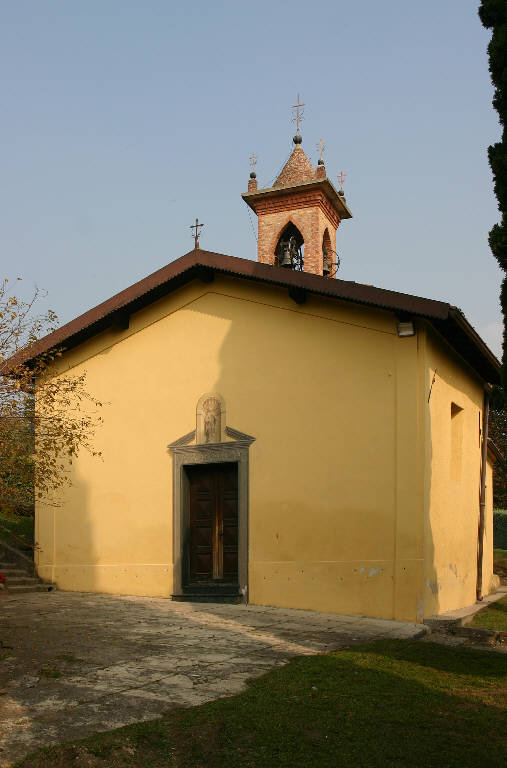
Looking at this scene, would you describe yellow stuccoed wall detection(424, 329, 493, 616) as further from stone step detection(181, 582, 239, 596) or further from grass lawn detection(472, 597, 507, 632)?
stone step detection(181, 582, 239, 596)

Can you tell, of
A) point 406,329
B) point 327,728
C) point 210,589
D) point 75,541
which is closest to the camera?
point 327,728

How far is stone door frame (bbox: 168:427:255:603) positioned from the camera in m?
11.2

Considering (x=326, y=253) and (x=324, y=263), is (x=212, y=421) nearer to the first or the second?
(x=324, y=263)

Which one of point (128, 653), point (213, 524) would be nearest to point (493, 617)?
point (213, 524)

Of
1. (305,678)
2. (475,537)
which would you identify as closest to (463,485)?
(475,537)

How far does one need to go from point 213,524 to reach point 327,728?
270 inches

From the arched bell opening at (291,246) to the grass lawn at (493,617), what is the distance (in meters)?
8.69

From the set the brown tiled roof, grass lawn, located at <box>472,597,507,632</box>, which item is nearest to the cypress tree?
the brown tiled roof

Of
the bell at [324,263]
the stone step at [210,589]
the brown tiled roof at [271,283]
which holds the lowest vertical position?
the stone step at [210,589]

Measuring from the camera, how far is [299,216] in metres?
19.2

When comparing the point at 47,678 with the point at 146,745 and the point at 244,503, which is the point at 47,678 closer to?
the point at 146,745

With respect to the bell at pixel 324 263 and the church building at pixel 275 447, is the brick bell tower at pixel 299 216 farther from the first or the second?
the church building at pixel 275 447


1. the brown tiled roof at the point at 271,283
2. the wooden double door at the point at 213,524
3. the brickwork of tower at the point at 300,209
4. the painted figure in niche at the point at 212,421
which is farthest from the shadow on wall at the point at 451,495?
the brickwork of tower at the point at 300,209

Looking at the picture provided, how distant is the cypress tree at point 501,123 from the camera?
7.27 m
